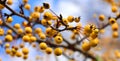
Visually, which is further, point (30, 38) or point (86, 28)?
point (30, 38)

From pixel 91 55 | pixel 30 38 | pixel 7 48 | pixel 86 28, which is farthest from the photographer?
pixel 91 55

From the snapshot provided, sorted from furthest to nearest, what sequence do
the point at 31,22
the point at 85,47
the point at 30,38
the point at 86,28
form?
the point at 31,22
the point at 30,38
the point at 85,47
the point at 86,28

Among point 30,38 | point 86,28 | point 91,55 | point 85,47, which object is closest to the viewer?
point 86,28

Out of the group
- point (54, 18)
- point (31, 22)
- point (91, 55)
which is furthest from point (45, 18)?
point (91, 55)

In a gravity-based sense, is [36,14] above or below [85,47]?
above

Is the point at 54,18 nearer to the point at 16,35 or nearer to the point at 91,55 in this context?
the point at 16,35

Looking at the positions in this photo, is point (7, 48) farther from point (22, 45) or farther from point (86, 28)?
point (86, 28)

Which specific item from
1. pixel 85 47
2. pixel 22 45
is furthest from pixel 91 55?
pixel 85 47

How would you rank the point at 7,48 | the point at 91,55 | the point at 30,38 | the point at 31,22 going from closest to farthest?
the point at 30,38, the point at 31,22, the point at 7,48, the point at 91,55

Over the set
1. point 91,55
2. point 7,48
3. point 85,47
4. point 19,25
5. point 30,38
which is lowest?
point 85,47
